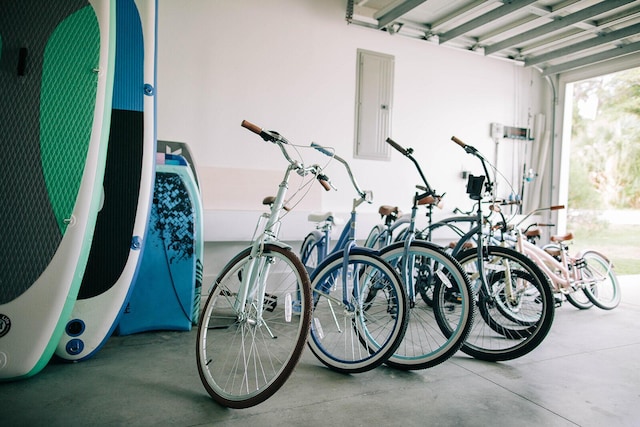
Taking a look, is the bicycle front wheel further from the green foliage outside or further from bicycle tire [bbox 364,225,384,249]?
the green foliage outside

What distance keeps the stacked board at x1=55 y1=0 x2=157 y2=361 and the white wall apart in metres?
1.18

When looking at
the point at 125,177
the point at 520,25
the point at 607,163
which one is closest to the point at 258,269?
the point at 125,177

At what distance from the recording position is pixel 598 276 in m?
4.09

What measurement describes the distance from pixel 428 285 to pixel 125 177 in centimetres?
188

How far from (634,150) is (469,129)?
12.4 feet

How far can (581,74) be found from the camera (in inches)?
211

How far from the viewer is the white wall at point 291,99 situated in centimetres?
380

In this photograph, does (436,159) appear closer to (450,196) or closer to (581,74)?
(450,196)

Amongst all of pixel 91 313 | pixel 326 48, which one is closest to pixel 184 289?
pixel 91 313

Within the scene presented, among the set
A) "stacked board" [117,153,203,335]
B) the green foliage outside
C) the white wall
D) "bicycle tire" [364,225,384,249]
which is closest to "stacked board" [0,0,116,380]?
"stacked board" [117,153,203,335]

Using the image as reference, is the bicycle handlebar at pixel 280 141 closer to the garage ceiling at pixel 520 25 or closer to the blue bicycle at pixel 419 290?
the blue bicycle at pixel 419 290

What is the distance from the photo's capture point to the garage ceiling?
12.9 feet

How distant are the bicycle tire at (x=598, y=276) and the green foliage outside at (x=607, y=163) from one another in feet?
9.69

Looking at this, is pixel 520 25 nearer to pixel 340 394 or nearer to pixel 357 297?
pixel 357 297
